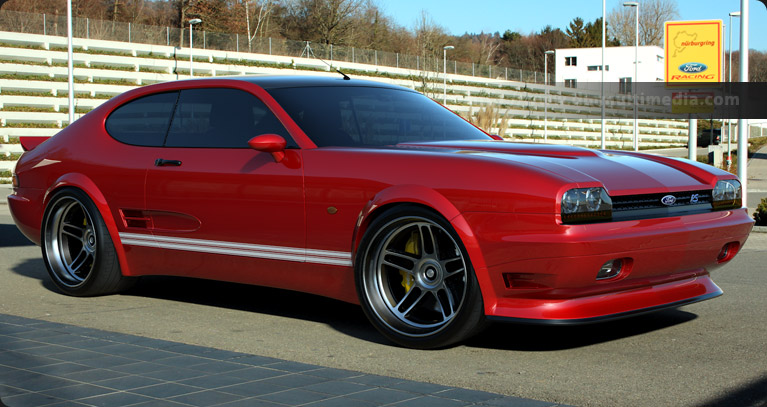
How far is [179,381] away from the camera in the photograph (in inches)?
154

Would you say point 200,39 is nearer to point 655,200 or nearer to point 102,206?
point 102,206

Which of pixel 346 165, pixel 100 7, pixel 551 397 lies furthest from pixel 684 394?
pixel 100 7

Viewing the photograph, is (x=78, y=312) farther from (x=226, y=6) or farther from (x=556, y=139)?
(x=226, y=6)

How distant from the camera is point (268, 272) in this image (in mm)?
5402

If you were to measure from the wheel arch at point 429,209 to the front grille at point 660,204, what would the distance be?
70 cm

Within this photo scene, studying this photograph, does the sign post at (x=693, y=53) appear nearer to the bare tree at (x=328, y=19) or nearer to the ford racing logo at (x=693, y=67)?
the ford racing logo at (x=693, y=67)

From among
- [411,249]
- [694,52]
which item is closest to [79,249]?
[411,249]

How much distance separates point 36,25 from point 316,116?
43.3 m

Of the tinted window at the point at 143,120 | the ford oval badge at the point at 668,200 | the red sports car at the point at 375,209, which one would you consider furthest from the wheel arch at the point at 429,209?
the tinted window at the point at 143,120

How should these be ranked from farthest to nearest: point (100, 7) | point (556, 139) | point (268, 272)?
point (100, 7) → point (556, 139) → point (268, 272)

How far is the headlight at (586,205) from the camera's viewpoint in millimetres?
4258

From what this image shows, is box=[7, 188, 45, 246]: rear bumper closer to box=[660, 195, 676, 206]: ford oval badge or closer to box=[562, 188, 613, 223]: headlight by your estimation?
box=[562, 188, 613, 223]: headlight

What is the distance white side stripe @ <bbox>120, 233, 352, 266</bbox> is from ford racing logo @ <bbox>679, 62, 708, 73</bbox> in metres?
19.8

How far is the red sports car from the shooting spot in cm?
437
